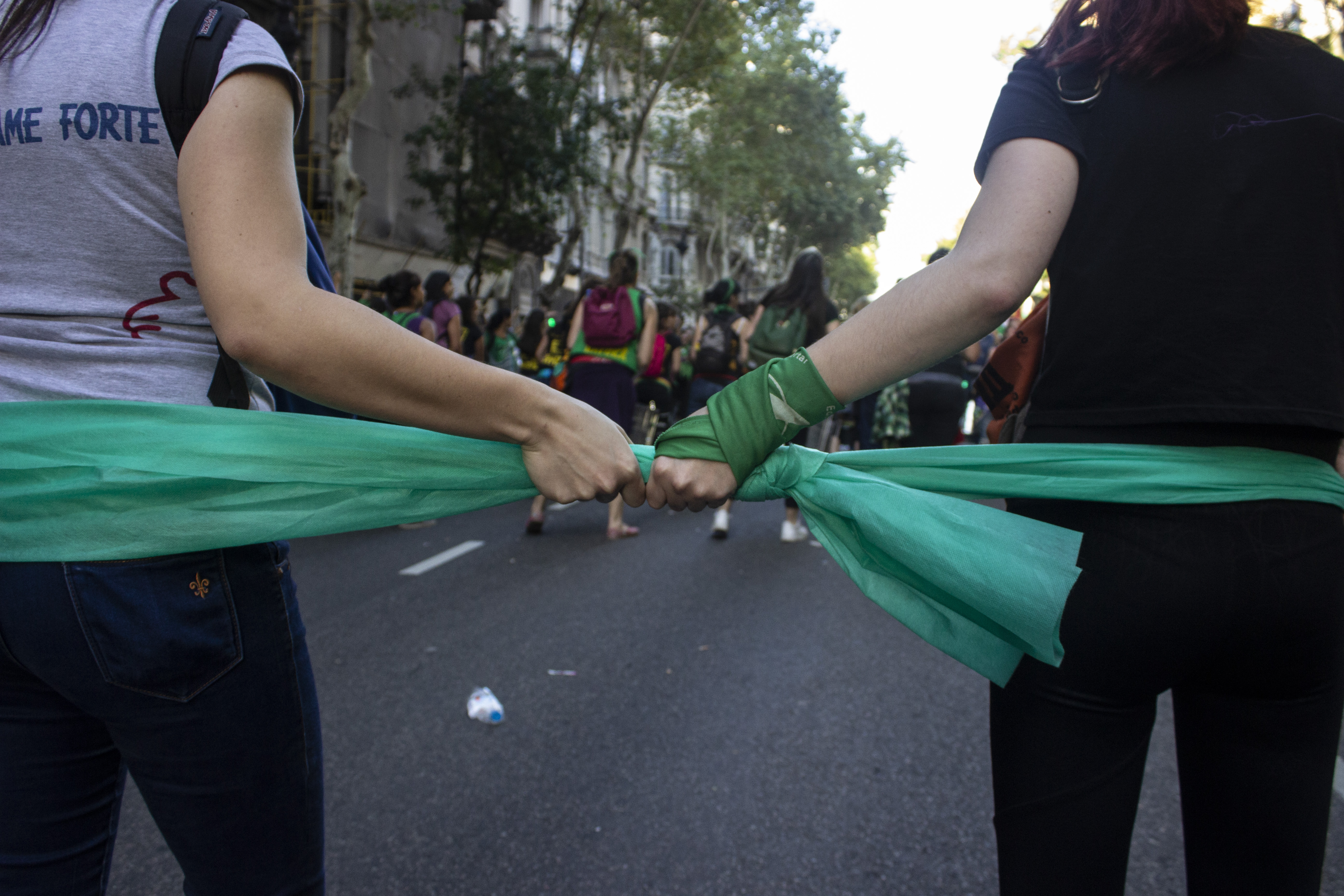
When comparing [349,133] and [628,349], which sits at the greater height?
[349,133]

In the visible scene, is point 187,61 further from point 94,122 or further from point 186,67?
point 94,122

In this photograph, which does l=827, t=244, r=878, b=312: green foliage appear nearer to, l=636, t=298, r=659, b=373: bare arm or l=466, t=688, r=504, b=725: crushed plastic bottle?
l=636, t=298, r=659, b=373: bare arm

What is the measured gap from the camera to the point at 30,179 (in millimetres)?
1022

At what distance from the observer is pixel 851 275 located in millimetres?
68188

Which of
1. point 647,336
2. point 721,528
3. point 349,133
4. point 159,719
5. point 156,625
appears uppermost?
point 349,133

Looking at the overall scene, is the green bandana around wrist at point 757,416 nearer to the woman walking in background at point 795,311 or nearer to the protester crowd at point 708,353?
the protester crowd at point 708,353

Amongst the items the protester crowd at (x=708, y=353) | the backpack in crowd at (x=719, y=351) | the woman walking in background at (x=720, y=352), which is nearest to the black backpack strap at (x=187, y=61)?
the protester crowd at (x=708, y=353)

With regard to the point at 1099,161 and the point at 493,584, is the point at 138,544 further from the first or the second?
the point at 493,584

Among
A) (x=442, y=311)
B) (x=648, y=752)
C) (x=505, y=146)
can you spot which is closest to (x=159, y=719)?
(x=648, y=752)

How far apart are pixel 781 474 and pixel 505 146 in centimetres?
1572

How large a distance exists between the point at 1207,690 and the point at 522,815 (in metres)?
2.05

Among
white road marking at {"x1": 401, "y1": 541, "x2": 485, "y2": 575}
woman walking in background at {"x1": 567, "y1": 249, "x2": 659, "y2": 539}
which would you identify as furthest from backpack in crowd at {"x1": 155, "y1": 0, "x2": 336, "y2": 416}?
woman walking in background at {"x1": 567, "y1": 249, "x2": 659, "y2": 539}

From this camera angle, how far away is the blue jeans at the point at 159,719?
1.01 meters

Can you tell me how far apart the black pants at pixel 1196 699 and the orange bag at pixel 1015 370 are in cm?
25
